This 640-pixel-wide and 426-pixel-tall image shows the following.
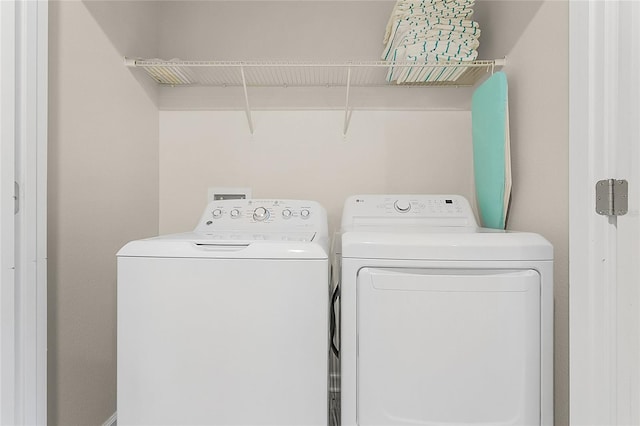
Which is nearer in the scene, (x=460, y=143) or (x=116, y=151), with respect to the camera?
(x=116, y=151)

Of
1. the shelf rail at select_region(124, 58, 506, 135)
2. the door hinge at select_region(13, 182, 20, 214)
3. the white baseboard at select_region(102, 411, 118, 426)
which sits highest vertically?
the shelf rail at select_region(124, 58, 506, 135)

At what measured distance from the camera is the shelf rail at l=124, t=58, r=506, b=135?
1.72m

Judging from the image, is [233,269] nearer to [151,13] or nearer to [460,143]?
[460,143]

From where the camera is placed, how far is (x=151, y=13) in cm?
189

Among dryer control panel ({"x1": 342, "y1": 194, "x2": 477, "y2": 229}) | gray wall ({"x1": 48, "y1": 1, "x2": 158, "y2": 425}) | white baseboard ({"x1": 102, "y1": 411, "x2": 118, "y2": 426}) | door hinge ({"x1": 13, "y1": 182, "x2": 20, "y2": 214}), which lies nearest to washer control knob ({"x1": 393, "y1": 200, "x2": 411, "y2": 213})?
dryer control panel ({"x1": 342, "y1": 194, "x2": 477, "y2": 229})

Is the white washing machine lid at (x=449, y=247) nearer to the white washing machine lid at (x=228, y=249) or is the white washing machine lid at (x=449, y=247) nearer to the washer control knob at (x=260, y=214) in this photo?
the white washing machine lid at (x=228, y=249)

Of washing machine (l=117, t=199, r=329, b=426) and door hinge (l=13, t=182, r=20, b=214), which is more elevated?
door hinge (l=13, t=182, r=20, b=214)

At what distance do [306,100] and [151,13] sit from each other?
0.88 metres

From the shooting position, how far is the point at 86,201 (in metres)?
1.35
